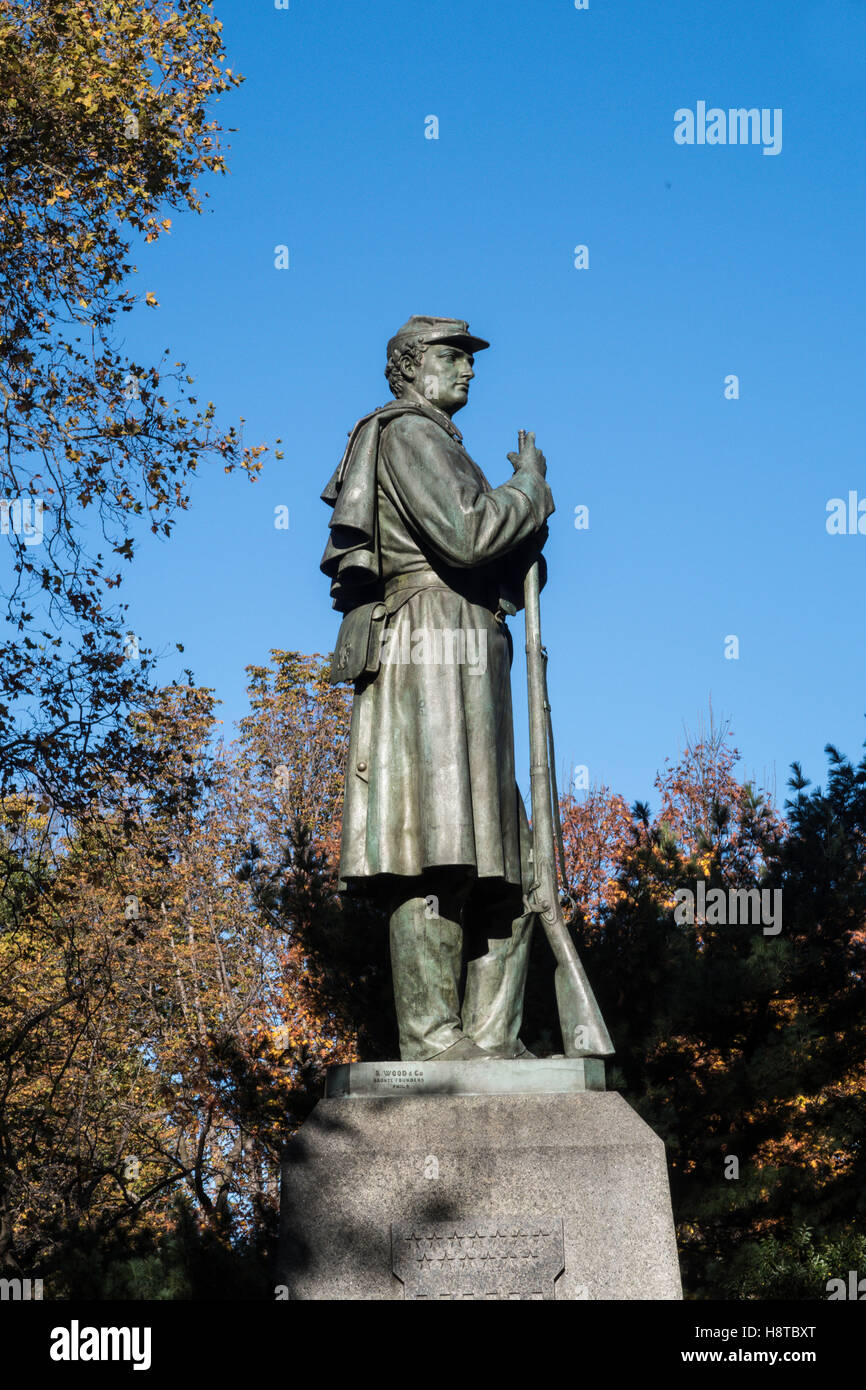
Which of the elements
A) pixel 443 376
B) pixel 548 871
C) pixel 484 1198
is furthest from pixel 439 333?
pixel 484 1198

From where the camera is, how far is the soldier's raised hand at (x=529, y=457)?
625 cm

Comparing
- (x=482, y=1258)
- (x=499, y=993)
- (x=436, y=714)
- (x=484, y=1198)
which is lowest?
(x=482, y=1258)

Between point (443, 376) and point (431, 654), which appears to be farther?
point (443, 376)

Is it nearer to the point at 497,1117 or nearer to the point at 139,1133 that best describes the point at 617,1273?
the point at 497,1117

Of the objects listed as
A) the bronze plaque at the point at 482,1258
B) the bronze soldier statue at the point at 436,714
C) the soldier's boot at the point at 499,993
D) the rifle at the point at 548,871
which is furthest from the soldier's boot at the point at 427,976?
the bronze plaque at the point at 482,1258

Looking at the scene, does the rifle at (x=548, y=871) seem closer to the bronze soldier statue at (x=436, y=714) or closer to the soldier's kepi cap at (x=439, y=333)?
the bronze soldier statue at (x=436, y=714)

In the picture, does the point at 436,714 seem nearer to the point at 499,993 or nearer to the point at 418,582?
the point at 418,582

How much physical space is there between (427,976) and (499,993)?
32 centimetres

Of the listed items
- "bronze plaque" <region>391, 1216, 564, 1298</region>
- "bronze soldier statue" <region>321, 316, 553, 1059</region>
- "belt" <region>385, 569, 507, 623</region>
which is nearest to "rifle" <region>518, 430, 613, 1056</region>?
"bronze soldier statue" <region>321, 316, 553, 1059</region>

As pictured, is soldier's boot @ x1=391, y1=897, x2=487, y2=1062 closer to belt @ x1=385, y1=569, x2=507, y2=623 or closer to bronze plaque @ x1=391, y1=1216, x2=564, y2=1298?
bronze plaque @ x1=391, y1=1216, x2=564, y2=1298

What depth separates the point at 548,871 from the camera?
5879 mm

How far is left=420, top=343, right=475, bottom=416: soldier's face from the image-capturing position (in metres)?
6.43

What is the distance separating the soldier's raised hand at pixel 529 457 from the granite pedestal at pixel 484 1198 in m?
2.31
